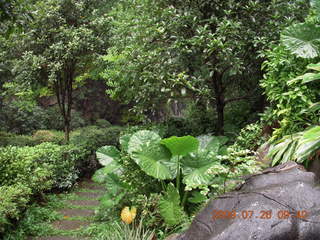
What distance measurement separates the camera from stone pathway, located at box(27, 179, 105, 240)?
5102 mm

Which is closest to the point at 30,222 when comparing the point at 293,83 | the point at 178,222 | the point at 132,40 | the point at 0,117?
the point at 178,222

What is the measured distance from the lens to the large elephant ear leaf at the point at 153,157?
4.65 meters

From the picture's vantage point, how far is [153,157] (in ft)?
15.7

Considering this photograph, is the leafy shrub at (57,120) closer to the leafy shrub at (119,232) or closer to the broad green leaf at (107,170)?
the broad green leaf at (107,170)

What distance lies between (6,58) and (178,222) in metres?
7.11

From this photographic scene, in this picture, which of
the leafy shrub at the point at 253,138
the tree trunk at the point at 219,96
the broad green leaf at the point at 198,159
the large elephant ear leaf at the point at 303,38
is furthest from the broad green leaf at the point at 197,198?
the large elephant ear leaf at the point at 303,38

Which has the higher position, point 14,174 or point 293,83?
point 293,83

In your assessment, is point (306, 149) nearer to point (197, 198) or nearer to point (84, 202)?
point (197, 198)

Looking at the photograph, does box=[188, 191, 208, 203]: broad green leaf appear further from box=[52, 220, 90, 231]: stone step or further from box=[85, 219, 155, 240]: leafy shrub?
box=[52, 220, 90, 231]: stone step

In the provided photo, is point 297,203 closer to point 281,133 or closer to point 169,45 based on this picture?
point 281,133

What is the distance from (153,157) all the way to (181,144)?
53cm

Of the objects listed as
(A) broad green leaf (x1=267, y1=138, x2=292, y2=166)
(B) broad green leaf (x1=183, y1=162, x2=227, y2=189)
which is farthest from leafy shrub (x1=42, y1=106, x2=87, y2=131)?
(A) broad green leaf (x1=267, y1=138, x2=292, y2=166)

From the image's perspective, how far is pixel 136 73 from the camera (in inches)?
240

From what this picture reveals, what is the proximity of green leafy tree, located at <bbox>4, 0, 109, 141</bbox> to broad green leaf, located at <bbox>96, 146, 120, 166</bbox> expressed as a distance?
284 cm
